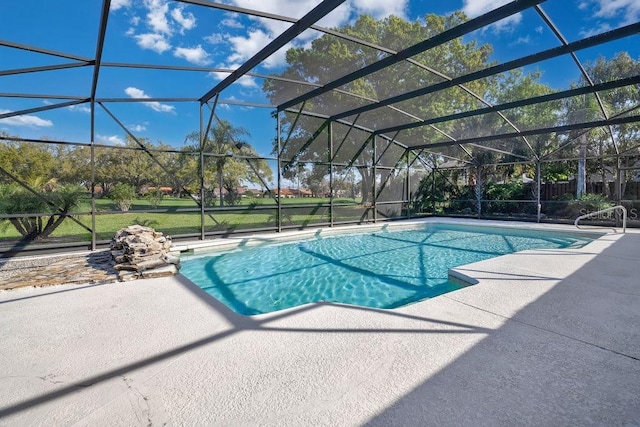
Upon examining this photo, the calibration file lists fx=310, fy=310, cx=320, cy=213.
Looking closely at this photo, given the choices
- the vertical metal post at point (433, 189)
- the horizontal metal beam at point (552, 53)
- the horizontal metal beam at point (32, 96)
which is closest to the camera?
the horizontal metal beam at point (552, 53)

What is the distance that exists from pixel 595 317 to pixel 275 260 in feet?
16.4

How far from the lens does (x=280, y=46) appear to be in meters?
4.33

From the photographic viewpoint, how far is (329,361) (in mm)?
2020


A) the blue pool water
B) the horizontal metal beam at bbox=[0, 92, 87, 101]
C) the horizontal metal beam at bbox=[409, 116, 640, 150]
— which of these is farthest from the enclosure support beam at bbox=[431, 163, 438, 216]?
the horizontal metal beam at bbox=[0, 92, 87, 101]

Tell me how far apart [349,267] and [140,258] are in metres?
3.46

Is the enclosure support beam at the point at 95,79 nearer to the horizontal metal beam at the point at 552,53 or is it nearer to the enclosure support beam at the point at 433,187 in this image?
the horizontal metal beam at the point at 552,53

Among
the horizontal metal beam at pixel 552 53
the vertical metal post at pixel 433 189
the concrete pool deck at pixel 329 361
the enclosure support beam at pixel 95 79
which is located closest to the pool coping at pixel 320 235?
the concrete pool deck at pixel 329 361

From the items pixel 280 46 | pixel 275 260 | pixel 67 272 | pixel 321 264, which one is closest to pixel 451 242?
pixel 321 264

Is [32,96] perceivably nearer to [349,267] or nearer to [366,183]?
[349,267]

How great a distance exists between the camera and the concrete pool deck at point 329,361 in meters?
1.55

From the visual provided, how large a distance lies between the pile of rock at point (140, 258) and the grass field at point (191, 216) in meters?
1.70

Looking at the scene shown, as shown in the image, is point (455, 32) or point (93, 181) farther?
point (93, 181)

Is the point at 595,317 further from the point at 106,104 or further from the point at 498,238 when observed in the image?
the point at 106,104

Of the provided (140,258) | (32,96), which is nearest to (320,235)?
(140,258)
